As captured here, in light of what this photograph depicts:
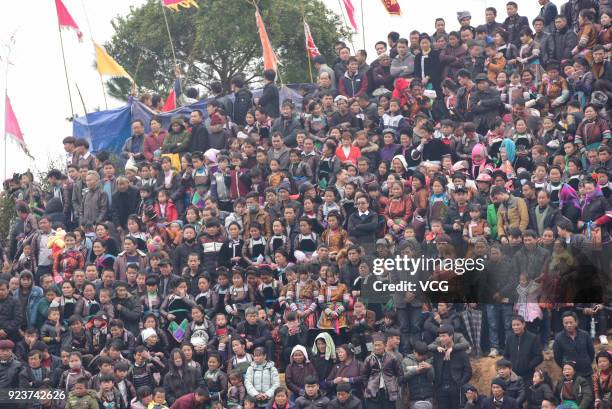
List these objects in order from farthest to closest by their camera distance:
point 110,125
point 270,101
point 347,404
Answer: point 110,125
point 270,101
point 347,404

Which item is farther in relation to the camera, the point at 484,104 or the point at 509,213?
the point at 484,104

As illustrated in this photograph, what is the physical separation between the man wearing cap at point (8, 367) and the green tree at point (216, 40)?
55.9 feet

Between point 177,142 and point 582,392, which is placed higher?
point 177,142

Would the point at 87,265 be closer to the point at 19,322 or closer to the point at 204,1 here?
the point at 19,322

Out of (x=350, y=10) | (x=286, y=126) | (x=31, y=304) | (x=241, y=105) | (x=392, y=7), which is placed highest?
(x=350, y=10)

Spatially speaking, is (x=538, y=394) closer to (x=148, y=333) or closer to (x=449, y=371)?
(x=449, y=371)

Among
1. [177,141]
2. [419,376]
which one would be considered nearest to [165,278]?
[177,141]

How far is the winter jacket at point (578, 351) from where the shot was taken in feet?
61.2

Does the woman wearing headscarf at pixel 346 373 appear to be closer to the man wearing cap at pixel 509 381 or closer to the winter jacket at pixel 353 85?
the man wearing cap at pixel 509 381

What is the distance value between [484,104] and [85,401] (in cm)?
740

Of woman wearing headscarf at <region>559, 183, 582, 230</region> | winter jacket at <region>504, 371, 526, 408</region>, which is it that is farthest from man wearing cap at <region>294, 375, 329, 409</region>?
woman wearing headscarf at <region>559, 183, 582, 230</region>

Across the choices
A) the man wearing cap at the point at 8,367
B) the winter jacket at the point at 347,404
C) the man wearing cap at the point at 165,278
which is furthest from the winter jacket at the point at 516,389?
the man wearing cap at the point at 8,367

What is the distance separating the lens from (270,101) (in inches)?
1001

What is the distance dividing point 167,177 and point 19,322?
3.48 metres
